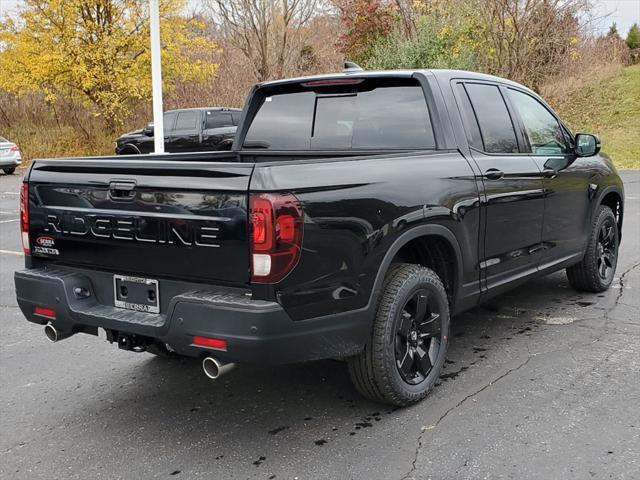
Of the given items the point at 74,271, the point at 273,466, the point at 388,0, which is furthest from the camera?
the point at 388,0

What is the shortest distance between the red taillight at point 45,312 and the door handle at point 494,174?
2.64 m

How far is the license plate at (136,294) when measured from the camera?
10.9 feet

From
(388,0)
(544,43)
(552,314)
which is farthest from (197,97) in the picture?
(552,314)

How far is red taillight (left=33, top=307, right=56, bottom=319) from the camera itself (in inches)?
140

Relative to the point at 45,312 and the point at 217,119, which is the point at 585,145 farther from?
the point at 217,119

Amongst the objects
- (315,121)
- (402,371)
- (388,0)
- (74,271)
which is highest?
(388,0)

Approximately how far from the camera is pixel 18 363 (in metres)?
4.61

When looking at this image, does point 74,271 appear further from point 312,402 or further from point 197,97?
point 197,97

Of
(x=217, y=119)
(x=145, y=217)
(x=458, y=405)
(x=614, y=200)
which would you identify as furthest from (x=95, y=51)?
(x=458, y=405)

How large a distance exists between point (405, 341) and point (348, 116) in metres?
1.58

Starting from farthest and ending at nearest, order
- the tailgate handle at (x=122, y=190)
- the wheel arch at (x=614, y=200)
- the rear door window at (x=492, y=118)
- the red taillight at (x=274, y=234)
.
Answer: the wheel arch at (x=614, y=200) < the rear door window at (x=492, y=118) < the tailgate handle at (x=122, y=190) < the red taillight at (x=274, y=234)

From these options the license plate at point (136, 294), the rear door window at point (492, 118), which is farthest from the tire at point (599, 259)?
the license plate at point (136, 294)

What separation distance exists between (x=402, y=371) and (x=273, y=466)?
0.92 m

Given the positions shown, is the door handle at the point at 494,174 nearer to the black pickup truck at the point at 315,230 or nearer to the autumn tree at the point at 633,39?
the black pickup truck at the point at 315,230
